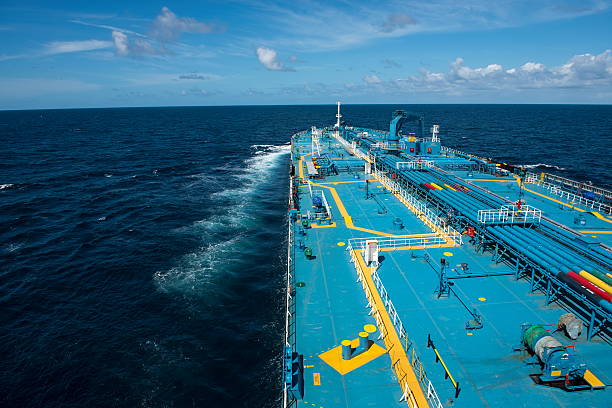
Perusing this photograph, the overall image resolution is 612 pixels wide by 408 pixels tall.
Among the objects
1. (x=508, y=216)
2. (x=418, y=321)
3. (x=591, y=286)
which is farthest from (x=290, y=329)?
(x=508, y=216)

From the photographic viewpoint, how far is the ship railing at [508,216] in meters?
32.9

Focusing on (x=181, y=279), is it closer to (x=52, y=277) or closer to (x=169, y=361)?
(x=169, y=361)

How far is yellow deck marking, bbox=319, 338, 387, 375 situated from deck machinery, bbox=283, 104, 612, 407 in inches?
2.6

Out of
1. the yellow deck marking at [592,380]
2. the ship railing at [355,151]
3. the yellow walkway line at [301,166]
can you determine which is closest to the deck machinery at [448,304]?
the yellow deck marking at [592,380]

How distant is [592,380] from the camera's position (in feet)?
60.0

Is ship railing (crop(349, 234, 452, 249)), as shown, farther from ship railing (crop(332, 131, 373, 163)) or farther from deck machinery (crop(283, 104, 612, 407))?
ship railing (crop(332, 131, 373, 163))

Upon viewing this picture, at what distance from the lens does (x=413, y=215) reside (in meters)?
43.2

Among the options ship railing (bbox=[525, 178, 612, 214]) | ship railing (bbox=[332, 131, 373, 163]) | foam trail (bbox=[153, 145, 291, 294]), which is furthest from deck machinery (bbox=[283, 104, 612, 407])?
ship railing (bbox=[332, 131, 373, 163])

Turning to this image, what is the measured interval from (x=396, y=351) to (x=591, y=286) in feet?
42.0

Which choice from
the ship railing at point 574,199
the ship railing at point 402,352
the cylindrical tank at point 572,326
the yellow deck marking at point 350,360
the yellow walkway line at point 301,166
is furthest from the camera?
the yellow walkway line at point 301,166

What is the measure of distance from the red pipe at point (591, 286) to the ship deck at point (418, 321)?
2.68 m

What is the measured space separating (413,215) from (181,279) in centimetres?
2867

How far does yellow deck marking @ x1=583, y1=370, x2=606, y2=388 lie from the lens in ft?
59.0

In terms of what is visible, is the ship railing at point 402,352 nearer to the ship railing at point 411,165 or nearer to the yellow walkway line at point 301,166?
the ship railing at point 411,165
